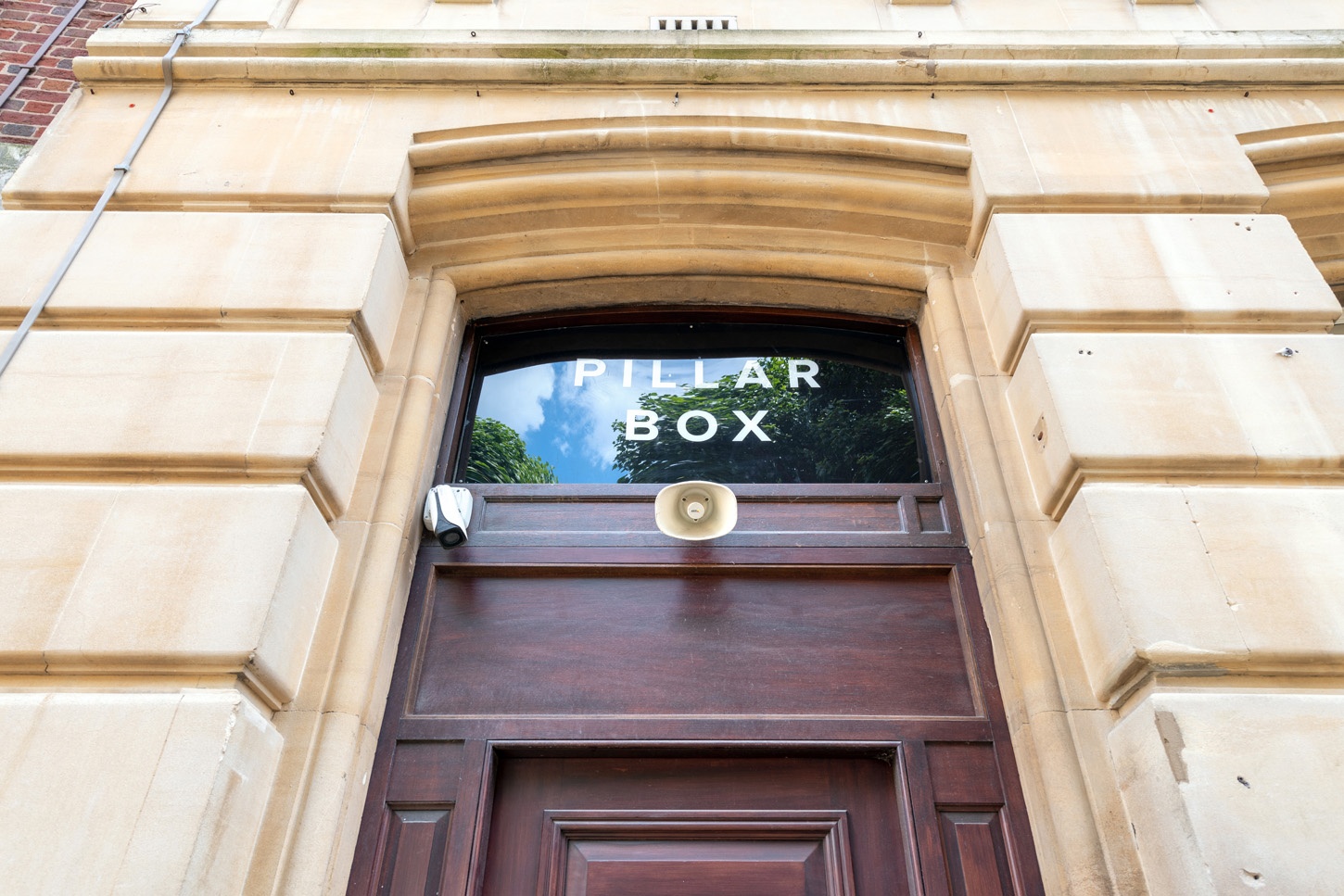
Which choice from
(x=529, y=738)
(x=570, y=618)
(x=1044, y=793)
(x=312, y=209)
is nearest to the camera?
(x=1044, y=793)

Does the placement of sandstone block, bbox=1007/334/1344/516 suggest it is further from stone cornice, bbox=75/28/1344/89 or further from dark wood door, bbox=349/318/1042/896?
stone cornice, bbox=75/28/1344/89

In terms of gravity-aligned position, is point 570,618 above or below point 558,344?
below

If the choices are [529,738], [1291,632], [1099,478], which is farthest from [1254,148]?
[529,738]

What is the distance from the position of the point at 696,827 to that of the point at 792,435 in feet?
5.98

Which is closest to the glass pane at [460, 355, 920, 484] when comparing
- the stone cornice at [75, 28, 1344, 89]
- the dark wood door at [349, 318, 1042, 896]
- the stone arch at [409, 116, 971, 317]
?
the dark wood door at [349, 318, 1042, 896]

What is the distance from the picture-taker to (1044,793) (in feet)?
9.32

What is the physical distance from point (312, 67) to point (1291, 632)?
4714mm

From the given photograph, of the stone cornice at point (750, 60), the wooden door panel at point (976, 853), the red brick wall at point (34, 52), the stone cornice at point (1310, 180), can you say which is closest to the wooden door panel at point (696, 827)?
the wooden door panel at point (976, 853)

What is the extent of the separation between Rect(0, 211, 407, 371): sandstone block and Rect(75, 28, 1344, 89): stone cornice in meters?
1.02

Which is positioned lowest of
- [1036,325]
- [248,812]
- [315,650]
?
[248,812]

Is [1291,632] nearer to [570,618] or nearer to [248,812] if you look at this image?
[570,618]

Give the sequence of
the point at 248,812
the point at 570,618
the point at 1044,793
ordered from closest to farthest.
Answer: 1. the point at 248,812
2. the point at 1044,793
3. the point at 570,618

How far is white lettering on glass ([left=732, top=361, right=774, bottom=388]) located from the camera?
14.3 ft

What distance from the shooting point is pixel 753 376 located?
4.39 m
